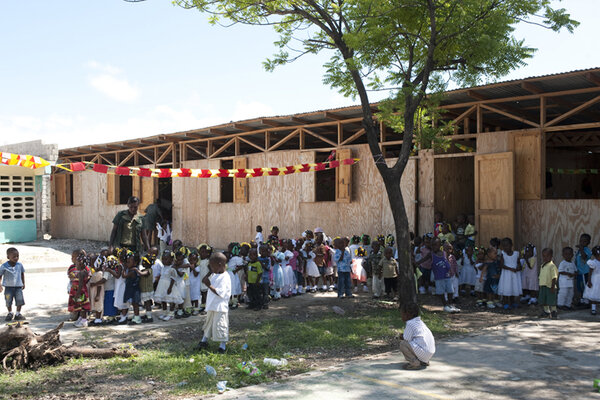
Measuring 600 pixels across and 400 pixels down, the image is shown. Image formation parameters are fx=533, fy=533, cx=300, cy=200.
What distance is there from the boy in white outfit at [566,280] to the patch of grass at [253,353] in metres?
2.33

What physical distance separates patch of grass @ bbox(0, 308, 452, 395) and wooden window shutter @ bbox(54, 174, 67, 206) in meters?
18.8

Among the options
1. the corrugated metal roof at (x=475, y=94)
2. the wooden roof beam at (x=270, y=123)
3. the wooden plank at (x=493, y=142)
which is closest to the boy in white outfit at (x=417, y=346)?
the corrugated metal roof at (x=475, y=94)

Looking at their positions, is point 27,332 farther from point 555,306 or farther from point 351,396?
point 555,306

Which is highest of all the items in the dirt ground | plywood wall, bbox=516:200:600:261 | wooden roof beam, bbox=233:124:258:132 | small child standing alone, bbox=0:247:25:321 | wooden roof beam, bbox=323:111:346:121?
wooden roof beam, bbox=233:124:258:132

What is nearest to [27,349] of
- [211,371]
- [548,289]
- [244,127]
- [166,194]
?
[211,371]

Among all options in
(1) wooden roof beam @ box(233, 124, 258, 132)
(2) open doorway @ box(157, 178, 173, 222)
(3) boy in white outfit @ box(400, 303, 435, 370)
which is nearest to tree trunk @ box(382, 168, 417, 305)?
(3) boy in white outfit @ box(400, 303, 435, 370)

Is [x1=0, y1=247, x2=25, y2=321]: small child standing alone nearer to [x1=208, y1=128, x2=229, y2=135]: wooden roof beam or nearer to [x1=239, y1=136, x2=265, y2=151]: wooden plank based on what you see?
[x1=239, y1=136, x2=265, y2=151]: wooden plank

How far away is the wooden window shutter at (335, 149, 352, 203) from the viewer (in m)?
14.2

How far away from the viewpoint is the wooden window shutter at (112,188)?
2127 cm

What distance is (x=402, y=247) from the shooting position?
A: 8859mm

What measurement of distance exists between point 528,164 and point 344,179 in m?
4.77

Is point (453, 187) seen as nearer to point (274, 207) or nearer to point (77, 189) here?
point (274, 207)

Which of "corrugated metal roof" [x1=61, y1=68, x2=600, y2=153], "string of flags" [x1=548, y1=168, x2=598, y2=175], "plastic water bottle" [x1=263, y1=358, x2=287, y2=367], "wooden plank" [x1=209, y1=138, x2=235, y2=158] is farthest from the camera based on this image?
"wooden plank" [x1=209, y1=138, x2=235, y2=158]

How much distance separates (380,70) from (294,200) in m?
6.71
